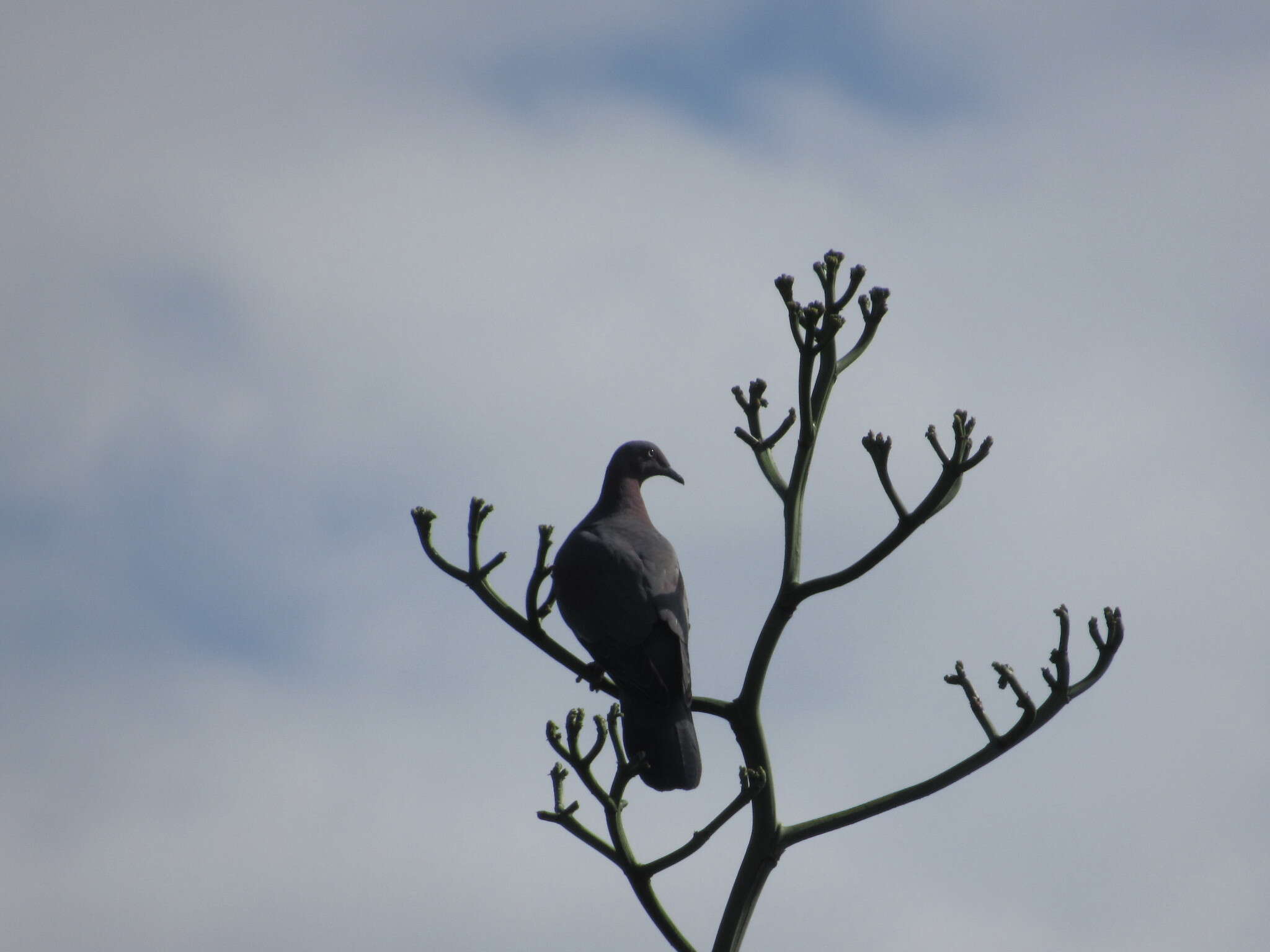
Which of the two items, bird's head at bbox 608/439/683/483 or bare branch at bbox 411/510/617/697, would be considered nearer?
bare branch at bbox 411/510/617/697

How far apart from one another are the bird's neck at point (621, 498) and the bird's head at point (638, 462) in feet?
0.09

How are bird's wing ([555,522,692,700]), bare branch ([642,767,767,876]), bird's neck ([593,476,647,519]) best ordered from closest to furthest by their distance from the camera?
bare branch ([642,767,767,876]) → bird's wing ([555,522,692,700]) → bird's neck ([593,476,647,519])

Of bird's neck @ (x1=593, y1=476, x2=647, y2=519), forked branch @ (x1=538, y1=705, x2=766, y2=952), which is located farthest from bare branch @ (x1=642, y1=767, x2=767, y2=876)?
bird's neck @ (x1=593, y1=476, x2=647, y2=519)

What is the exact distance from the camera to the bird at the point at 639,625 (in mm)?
5293

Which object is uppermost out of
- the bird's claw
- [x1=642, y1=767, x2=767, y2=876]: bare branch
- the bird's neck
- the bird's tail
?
the bird's neck

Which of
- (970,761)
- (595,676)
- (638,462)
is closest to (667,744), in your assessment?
(595,676)

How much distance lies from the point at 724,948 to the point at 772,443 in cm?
181

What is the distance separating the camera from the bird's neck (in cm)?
670

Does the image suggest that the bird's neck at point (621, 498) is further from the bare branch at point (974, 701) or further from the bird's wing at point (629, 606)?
the bare branch at point (974, 701)

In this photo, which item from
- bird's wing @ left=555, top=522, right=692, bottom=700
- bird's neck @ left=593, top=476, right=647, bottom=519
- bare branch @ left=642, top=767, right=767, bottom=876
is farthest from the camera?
bird's neck @ left=593, top=476, right=647, bottom=519

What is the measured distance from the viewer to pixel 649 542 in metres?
6.27

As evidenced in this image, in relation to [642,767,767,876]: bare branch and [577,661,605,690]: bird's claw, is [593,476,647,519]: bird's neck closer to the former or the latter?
[577,661,605,690]: bird's claw

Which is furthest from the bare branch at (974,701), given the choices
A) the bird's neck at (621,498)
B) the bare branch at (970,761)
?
the bird's neck at (621,498)

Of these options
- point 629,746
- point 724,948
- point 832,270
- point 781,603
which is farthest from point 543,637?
point 832,270
